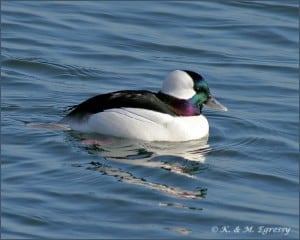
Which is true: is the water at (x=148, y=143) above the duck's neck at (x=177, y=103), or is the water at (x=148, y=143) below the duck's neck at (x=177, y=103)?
below

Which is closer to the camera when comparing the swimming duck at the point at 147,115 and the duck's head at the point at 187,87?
the swimming duck at the point at 147,115

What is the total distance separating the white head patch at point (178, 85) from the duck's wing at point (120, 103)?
0.28m

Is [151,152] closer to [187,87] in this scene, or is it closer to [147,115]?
[147,115]

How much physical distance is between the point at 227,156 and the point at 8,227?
3916 millimetres

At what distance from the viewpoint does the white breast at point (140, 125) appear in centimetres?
1661

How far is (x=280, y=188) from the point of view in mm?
14945

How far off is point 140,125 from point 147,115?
146 mm

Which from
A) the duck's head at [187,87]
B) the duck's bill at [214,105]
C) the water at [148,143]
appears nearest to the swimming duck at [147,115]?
the duck's head at [187,87]

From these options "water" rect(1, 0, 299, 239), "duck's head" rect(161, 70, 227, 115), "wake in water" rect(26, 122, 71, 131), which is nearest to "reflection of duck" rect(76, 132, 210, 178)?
"water" rect(1, 0, 299, 239)

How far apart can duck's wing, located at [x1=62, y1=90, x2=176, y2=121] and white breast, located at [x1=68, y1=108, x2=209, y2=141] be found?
0.05 m

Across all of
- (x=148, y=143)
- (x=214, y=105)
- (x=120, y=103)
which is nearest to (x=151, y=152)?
(x=148, y=143)

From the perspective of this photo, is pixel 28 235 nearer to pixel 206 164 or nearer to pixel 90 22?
pixel 206 164

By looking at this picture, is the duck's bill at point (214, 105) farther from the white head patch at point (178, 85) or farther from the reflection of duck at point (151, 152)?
the reflection of duck at point (151, 152)

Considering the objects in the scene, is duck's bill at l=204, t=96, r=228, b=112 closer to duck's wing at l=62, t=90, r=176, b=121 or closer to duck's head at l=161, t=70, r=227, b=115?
duck's head at l=161, t=70, r=227, b=115
